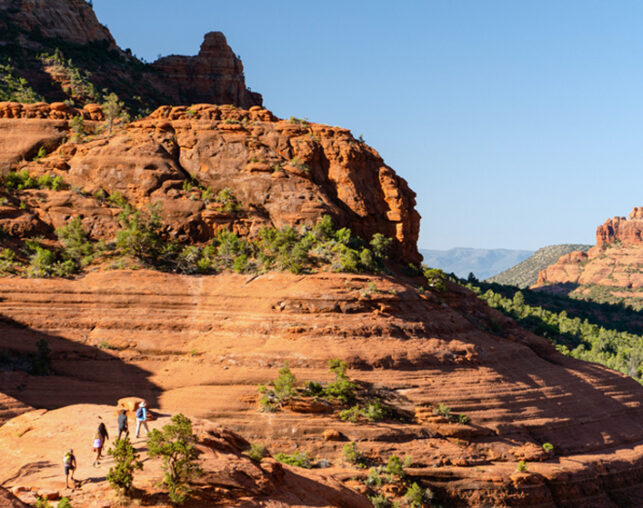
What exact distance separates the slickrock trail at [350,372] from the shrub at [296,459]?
942mm

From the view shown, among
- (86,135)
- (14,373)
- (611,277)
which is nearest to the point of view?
(14,373)

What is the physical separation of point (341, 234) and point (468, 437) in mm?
14659

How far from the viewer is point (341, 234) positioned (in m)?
39.6

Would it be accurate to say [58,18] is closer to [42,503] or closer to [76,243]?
[76,243]

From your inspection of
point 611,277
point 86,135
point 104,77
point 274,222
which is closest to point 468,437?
point 274,222

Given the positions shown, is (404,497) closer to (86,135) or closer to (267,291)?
(267,291)

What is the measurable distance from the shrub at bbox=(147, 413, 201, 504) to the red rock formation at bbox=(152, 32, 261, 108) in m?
66.9

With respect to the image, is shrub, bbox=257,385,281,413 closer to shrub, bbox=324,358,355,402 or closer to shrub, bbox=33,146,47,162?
shrub, bbox=324,358,355,402

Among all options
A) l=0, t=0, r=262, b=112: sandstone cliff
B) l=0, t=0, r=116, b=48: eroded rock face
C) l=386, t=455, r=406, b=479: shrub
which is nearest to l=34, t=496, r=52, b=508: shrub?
l=386, t=455, r=406, b=479: shrub

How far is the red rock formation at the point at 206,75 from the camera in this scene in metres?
80.3

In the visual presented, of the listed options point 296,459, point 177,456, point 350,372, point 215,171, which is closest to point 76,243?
point 215,171

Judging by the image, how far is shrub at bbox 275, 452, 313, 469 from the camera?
86.3 feet

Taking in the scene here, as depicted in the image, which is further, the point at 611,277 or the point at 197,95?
the point at 611,277

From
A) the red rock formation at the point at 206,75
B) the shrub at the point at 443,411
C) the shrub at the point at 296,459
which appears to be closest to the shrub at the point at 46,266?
the shrub at the point at 296,459
